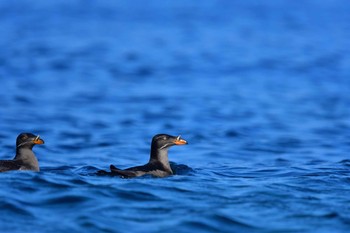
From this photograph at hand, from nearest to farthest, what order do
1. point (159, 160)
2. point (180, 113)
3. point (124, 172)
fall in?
point (124, 172), point (159, 160), point (180, 113)

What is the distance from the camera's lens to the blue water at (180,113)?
434 inches

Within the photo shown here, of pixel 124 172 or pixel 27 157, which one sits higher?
pixel 27 157

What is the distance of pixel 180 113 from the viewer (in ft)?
80.4

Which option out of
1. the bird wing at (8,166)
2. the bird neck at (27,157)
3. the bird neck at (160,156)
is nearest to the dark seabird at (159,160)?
the bird neck at (160,156)

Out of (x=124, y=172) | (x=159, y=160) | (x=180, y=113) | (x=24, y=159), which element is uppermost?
(x=180, y=113)

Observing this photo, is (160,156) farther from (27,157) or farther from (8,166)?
(8,166)

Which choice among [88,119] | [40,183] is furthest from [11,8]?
[40,183]

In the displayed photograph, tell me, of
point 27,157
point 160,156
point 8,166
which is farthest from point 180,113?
point 8,166

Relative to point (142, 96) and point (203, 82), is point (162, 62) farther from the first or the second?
point (142, 96)

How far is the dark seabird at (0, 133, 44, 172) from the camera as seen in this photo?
12.9 metres

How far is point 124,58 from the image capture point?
1507 inches

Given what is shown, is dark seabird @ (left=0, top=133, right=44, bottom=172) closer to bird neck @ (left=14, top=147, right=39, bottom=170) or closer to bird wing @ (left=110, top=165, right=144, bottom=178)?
bird neck @ (left=14, top=147, right=39, bottom=170)

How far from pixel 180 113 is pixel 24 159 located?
1135 cm

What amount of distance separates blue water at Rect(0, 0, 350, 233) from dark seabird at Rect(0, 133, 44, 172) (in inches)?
19.1
